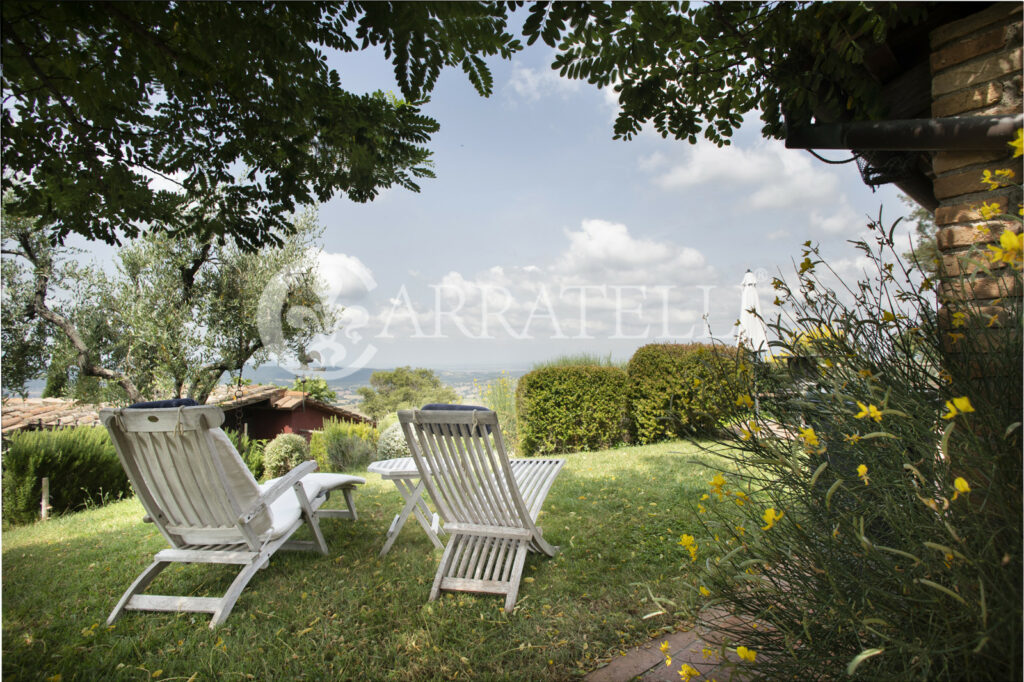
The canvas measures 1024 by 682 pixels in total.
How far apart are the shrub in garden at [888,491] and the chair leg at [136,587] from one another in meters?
2.96

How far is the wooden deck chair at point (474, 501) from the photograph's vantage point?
276 centimetres

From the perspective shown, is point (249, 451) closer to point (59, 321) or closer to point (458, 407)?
point (59, 321)

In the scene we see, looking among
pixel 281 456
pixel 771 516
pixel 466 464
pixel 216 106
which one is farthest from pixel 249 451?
pixel 771 516

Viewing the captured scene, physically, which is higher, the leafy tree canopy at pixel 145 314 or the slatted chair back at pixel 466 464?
the leafy tree canopy at pixel 145 314

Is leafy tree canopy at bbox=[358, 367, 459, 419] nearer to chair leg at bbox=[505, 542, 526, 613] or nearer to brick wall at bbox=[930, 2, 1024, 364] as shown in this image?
chair leg at bbox=[505, 542, 526, 613]

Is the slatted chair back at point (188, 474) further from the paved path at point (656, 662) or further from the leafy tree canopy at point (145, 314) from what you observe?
the leafy tree canopy at point (145, 314)

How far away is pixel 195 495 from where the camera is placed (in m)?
2.87

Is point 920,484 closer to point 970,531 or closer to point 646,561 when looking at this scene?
point 970,531

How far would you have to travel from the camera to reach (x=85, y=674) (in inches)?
83.3

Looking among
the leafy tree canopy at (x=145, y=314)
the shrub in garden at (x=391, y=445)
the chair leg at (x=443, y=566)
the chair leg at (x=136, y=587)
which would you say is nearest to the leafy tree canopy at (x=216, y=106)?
the chair leg at (x=136, y=587)

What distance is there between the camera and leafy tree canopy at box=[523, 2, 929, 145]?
185cm

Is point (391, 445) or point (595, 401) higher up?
point (595, 401)

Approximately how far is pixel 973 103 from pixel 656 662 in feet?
7.94

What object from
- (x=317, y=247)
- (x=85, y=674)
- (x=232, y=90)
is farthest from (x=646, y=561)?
(x=317, y=247)
